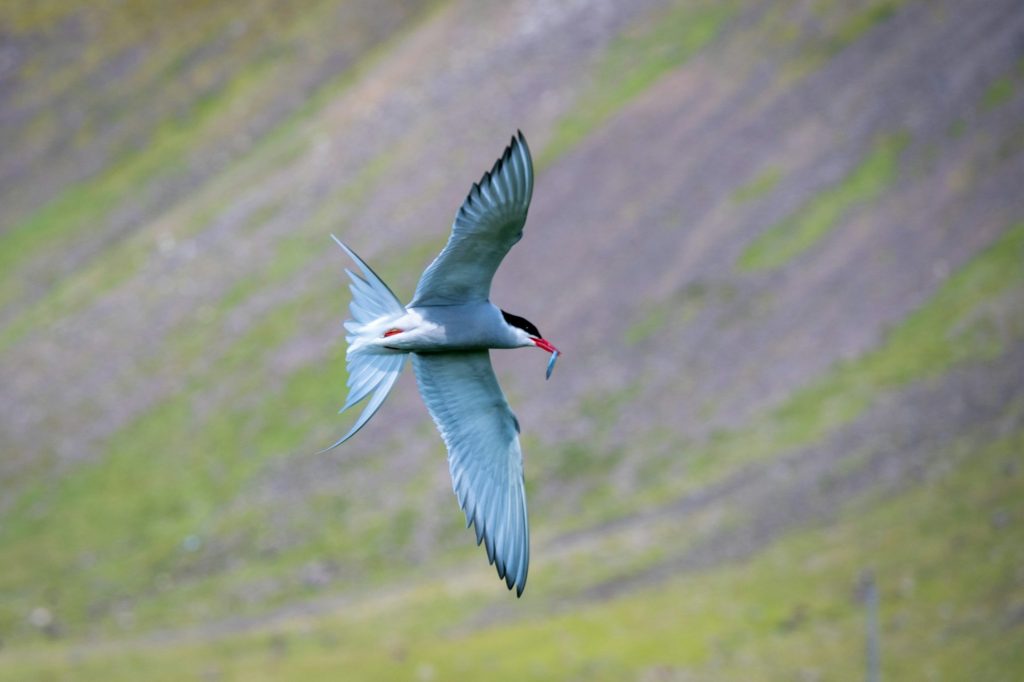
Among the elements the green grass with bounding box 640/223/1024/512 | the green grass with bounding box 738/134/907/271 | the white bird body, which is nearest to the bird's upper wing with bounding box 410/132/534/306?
the white bird body

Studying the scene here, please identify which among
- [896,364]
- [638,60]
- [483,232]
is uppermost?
[638,60]

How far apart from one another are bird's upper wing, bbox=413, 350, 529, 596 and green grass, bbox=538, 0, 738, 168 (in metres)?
48.8

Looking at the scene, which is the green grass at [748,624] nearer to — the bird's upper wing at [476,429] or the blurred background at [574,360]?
the blurred background at [574,360]

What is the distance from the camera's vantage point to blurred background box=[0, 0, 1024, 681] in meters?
45.4

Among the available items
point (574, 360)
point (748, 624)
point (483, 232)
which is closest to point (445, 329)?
point (483, 232)

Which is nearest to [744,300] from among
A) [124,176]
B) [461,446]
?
[124,176]

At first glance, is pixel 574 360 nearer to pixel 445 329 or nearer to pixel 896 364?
pixel 896 364

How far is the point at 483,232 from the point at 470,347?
1770 millimetres

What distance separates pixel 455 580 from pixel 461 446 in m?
33.8

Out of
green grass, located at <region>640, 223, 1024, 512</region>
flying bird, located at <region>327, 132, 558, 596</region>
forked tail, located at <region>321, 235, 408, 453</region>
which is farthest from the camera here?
green grass, located at <region>640, 223, 1024, 512</region>

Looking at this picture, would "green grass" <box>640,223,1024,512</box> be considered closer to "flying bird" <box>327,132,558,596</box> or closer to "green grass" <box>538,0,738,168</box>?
"green grass" <box>538,0,738,168</box>

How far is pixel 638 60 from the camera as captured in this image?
68.8 m

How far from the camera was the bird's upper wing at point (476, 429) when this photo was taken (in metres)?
16.4

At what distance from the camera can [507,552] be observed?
15695 mm
